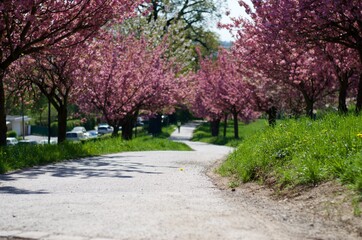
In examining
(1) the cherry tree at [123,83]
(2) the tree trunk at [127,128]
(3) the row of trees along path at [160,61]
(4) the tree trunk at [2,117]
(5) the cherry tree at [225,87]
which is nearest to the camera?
(3) the row of trees along path at [160,61]

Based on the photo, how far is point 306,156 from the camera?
9648mm

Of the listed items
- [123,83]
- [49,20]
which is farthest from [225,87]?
[49,20]

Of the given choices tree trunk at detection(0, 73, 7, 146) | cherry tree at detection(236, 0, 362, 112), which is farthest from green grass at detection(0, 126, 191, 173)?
cherry tree at detection(236, 0, 362, 112)

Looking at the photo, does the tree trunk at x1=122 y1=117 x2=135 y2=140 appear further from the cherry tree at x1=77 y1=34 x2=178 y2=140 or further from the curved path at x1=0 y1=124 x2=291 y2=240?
the curved path at x1=0 y1=124 x2=291 y2=240

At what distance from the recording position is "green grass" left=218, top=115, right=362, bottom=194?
8.41 meters

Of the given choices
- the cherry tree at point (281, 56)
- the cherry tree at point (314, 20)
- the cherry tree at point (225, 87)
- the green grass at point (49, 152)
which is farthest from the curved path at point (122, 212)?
the cherry tree at point (225, 87)

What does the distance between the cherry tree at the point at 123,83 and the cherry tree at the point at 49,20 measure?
1011cm

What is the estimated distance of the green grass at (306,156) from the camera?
331 inches

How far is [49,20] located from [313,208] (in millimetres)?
12305

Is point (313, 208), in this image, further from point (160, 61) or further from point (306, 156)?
point (160, 61)

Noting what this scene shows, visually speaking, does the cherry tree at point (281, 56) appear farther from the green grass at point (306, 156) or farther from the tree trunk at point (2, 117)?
the tree trunk at point (2, 117)

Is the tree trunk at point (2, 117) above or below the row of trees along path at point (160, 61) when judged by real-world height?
below

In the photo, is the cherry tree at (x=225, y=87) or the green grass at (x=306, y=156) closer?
the green grass at (x=306, y=156)

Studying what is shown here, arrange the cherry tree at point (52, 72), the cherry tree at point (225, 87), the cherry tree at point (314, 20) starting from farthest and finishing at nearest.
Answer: the cherry tree at point (225, 87)
the cherry tree at point (52, 72)
the cherry tree at point (314, 20)
